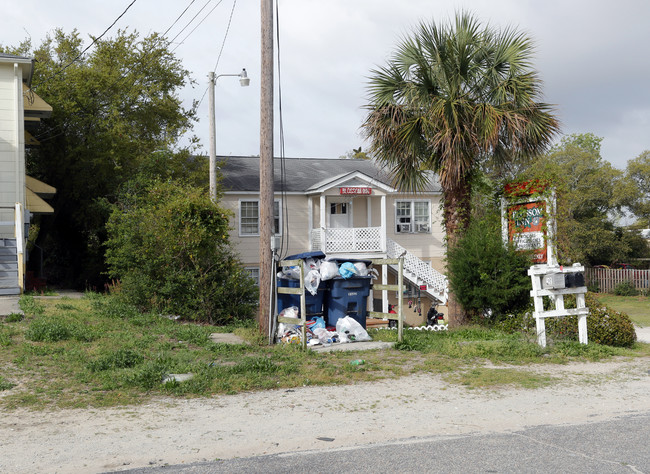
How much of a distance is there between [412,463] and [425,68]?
1034cm

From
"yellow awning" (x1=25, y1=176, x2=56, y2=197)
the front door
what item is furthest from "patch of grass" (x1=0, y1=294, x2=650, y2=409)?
the front door

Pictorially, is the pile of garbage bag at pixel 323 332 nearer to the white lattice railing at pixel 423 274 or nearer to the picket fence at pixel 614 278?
the white lattice railing at pixel 423 274

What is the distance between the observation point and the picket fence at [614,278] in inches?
1273

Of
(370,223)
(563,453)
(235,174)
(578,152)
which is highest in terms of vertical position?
(578,152)

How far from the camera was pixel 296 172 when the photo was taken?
28.6m

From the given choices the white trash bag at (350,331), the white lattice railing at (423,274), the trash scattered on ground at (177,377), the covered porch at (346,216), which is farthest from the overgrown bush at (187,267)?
the white lattice railing at (423,274)

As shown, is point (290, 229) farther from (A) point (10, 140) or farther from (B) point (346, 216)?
(A) point (10, 140)

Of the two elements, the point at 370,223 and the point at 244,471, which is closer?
the point at 244,471

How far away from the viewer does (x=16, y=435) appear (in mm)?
5867

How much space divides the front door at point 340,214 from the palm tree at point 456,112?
12.8m

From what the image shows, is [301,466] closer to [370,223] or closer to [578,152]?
[370,223]

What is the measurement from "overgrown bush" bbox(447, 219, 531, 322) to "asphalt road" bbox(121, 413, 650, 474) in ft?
22.0

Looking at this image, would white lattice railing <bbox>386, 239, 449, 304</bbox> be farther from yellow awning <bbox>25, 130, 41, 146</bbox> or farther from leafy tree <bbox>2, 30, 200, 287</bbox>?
yellow awning <bbox>25, 130, 41, 146</bbox>

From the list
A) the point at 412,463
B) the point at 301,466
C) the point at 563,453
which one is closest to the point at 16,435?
the point at 301,466
